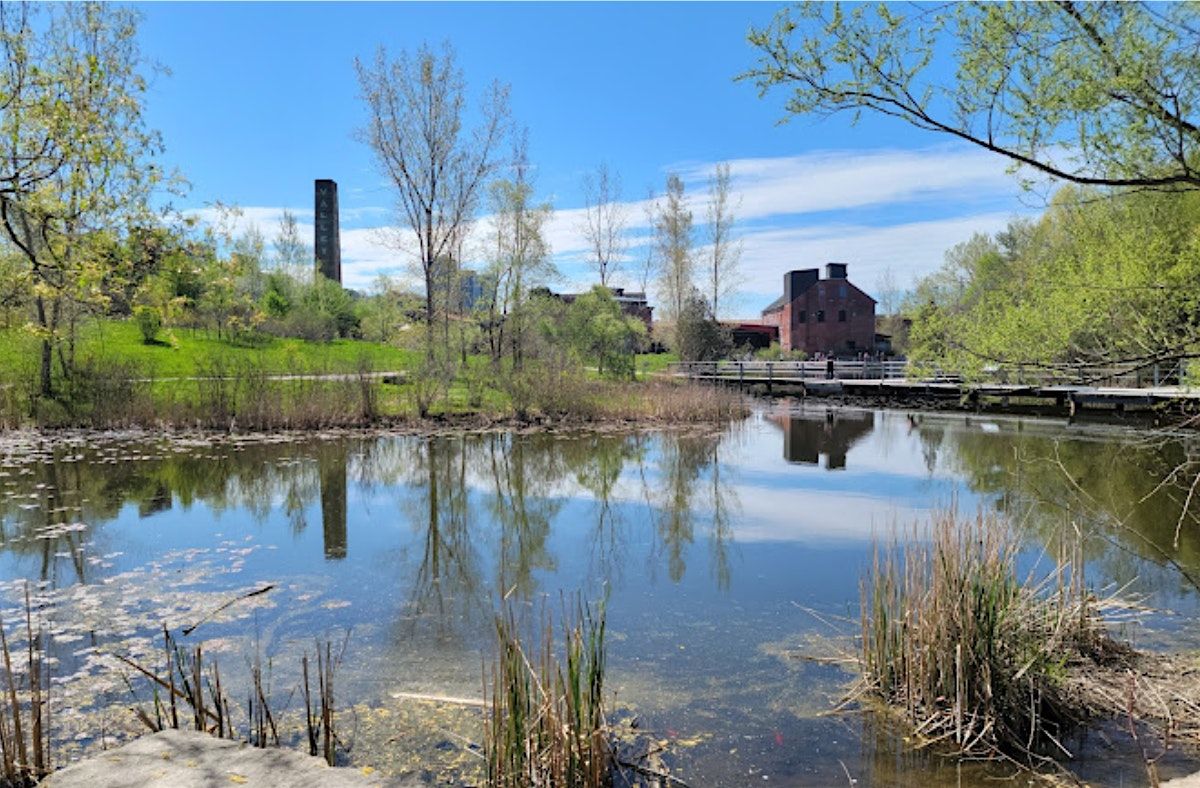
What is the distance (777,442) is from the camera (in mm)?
19422

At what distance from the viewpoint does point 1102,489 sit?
40.5ft

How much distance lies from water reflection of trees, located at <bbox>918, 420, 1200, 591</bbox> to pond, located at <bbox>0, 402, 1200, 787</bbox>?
7cm

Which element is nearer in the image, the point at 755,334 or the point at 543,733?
the point at 543,733

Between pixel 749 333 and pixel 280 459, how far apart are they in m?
49.8

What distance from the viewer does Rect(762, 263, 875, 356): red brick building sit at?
5734cm

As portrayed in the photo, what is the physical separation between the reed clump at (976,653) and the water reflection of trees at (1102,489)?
0.81m

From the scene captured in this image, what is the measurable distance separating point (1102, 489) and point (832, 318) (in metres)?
46.4

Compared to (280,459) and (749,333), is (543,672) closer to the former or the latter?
(280,459)

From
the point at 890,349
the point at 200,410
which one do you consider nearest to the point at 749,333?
the point at 890,349

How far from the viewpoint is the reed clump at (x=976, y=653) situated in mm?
4469

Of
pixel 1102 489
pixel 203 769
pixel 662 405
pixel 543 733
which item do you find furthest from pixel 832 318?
pixel 203 769

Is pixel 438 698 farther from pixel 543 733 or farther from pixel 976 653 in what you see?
pixel 976 653

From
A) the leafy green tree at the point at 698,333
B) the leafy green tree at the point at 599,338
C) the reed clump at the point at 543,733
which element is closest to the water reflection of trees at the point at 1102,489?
the reed clump at the point at 543,733

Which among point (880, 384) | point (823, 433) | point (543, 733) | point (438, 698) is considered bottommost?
point (438, 698)
